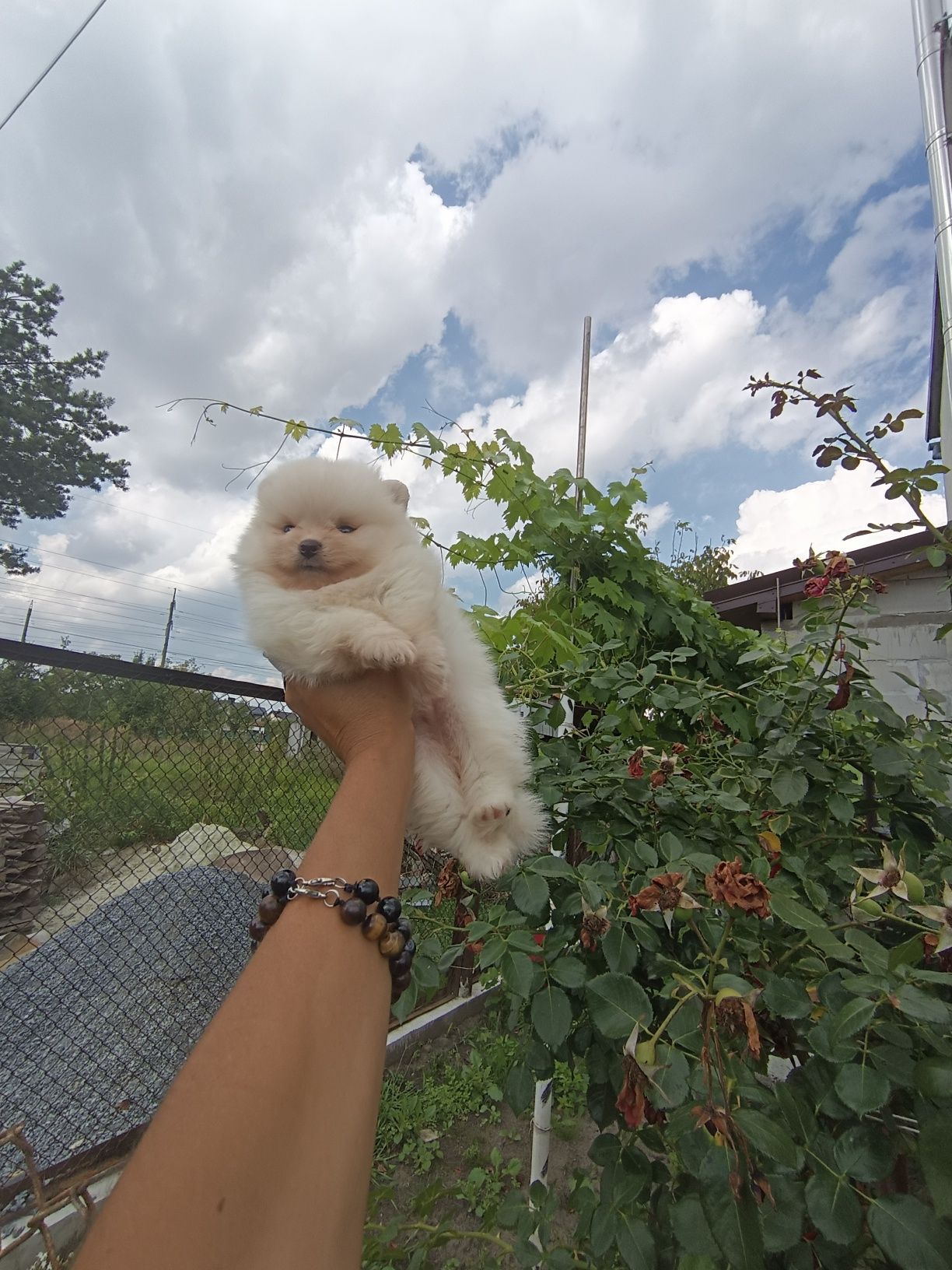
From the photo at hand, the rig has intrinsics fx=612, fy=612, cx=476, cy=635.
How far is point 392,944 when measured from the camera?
966 millimetres

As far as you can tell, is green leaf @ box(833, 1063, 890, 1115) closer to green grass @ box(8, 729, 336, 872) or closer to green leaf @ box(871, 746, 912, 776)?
green leaf @ box(871, 746, 912, 776)

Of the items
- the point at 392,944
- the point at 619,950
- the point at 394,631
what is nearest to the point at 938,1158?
the point at 619,950

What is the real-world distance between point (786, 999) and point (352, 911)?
0.69m

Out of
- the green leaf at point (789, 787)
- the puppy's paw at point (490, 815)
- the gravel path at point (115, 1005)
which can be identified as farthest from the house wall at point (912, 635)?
the gravel path at point (115, 1005)

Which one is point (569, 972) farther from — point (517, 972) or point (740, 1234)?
point (740, 1234)

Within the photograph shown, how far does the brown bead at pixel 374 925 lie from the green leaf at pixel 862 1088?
66cm

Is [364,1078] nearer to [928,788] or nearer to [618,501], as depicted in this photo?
[928,788]

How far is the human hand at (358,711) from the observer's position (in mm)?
1352

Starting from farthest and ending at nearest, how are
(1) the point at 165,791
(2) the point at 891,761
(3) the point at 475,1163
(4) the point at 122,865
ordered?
(4) the point at 122,865
(1) the point at 165,791
(3) the point at 475,1163
(2) the point at 891,761

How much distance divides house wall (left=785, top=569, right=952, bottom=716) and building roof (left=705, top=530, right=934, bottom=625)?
210 mm

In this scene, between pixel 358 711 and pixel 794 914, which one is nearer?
pixel 794 914

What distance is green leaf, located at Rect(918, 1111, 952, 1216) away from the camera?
74cm

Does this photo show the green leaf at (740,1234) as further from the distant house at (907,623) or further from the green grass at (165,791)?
the distant house at (907,623)

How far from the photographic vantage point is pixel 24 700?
10.1ft
